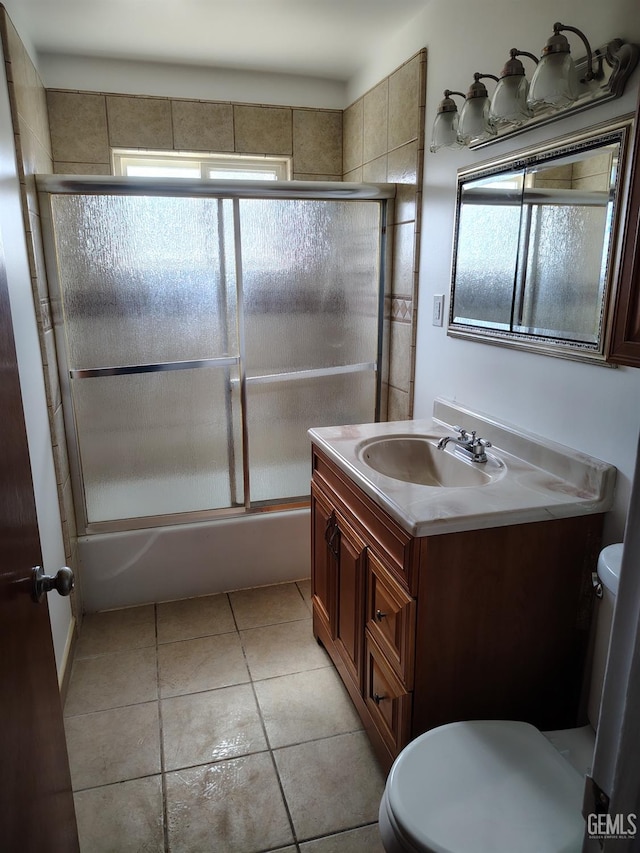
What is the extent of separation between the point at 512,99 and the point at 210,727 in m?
2.06

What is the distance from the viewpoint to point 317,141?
9.70ft

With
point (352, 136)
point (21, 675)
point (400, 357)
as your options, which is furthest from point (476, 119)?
point (21, 675)

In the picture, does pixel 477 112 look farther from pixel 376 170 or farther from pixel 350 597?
pixel 350 597

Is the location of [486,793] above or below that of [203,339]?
below

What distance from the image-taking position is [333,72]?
2770mm

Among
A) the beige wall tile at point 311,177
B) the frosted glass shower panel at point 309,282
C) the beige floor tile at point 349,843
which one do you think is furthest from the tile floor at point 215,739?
the beige wall tile at point 311,177

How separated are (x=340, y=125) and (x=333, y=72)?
0.82 ft

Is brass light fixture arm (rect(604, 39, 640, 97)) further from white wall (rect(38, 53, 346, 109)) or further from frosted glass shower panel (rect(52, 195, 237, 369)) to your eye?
white wall (rect(38, 53, 346, 109))

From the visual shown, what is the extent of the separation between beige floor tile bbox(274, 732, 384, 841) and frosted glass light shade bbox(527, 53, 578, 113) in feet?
6.16

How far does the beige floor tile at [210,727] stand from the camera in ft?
5.80

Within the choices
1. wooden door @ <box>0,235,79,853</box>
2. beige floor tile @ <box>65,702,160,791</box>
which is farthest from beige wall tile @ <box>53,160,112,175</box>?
beige floor tile @ <box>65,702,160,791</box>

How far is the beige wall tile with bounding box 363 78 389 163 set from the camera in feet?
8.05

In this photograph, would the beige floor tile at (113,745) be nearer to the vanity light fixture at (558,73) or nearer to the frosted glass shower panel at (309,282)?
the frosted glass shower panel at (309,282)

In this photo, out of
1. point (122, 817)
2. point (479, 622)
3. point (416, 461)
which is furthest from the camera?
point (416, 461)
